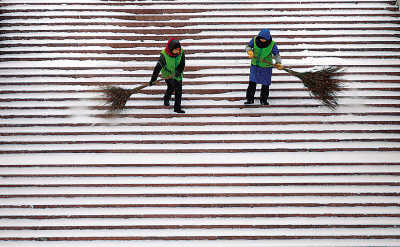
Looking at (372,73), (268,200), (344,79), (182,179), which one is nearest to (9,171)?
(182,179)

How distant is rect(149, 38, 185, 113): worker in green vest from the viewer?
4418 mm

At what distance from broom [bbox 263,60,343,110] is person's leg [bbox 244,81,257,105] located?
596 mm

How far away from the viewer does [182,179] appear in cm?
502

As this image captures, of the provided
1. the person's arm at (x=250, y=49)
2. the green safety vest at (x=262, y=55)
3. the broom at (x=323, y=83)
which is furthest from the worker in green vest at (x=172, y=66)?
the broom at (x=323, y=83)

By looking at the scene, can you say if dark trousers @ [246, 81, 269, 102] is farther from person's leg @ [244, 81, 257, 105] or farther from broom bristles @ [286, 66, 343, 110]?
broom bristles @ [286, 66, 343, 110]

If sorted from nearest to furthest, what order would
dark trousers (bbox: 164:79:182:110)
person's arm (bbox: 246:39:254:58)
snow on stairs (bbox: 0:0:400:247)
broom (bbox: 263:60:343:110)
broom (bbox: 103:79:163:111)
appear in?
1. person's arm (bbox: 246:39:254:58)
2. snow on stairs (bbox: 0:0:400:247)
3. dark trousers (bbox: 164:79:182:110)
4. broom (bbox: 263:60:343:110)
5. broom (bbox: 103:79:163:111)

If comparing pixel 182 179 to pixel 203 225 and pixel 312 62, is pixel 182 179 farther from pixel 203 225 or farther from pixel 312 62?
pixel 312 62

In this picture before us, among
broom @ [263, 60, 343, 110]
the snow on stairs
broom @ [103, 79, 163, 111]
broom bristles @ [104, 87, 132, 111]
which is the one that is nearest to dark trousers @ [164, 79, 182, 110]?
the snow on stairs

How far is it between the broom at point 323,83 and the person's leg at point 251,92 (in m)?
0.60

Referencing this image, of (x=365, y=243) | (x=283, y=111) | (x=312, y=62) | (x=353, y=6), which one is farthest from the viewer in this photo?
(x=353, y=6)

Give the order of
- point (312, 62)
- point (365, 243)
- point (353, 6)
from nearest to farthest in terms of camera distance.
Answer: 1. point (365, 243)
2. point (312, 62)
3. point (353, 6)

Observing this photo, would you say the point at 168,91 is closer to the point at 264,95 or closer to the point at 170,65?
the point at 170,65

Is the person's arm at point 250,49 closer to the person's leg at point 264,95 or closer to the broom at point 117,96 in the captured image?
the person's leg at point 264,95

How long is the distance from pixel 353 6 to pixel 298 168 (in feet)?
11.5
